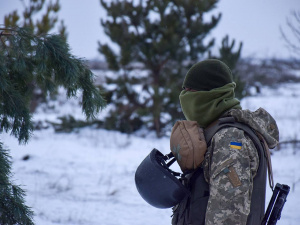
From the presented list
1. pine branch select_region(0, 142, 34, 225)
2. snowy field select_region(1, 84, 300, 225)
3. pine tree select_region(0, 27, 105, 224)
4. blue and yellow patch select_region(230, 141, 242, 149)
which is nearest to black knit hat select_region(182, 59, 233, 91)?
blue and yellow patch select_region(230, 141, 242, 149)

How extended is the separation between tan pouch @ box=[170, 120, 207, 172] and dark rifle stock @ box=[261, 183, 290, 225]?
0.47m

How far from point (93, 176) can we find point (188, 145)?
4366 millimetres

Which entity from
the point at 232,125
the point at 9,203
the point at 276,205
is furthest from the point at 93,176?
the point at 232,125

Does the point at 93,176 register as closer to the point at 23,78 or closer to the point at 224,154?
the point at 23,78

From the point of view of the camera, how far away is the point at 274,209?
1.69 m

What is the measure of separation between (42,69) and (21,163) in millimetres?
4551

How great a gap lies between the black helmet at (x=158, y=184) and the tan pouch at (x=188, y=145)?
0.30ft

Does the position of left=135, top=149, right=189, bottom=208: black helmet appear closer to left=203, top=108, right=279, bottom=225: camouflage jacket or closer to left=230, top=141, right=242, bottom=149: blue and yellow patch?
left=203, top=108, right=279, bottom=225: camouflage jacket

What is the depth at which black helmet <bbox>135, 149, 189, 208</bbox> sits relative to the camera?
1608 mm

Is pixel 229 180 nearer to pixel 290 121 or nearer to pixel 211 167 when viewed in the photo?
pixel 211 167

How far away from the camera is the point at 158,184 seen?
1.64m

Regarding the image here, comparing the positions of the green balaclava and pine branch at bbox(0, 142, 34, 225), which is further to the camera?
pine branch at bbox(0, 142, 34, 225)

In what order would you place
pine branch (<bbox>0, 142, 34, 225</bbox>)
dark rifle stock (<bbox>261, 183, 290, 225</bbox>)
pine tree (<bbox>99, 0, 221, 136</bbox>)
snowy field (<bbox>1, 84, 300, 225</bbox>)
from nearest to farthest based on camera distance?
dark rifle stock (<bbox>261, 183, 290, 225</bbox>)
pine branch (<bbox>0, 142, 34, 225</bbox>)
snowy field (<bbox>1, 84, 300, 225</bbox>)
pine tree (<bbox>99, 0, 221, 136</bbox>)

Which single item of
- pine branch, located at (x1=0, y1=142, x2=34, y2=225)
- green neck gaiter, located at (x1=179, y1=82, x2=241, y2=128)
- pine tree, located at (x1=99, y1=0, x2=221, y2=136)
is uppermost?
pine tree, located at (x1=99, y1=0, x2=221, y2=136)
